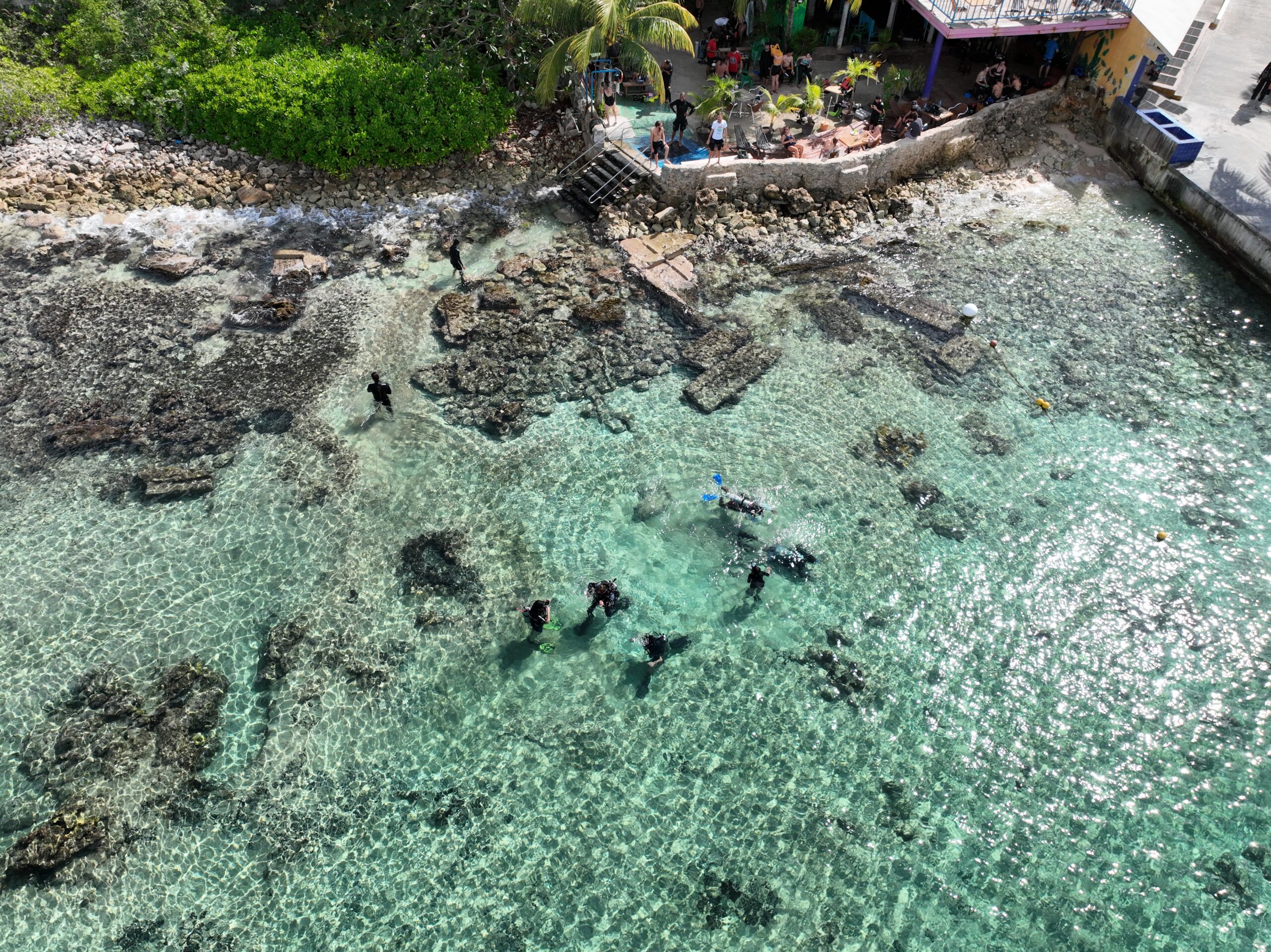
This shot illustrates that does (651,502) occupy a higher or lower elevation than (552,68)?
lower

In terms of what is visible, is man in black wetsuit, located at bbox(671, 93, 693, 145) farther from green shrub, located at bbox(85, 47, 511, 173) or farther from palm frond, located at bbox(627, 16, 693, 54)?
green shrub, located at bbox(85, 47, 511, 173)

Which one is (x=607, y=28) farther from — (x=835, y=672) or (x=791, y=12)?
(x=835, y=672)

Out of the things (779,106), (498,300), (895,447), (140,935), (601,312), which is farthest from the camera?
(779,106)

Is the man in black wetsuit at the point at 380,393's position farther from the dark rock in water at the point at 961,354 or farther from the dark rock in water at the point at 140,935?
the dark rock in water at the point at 961,354

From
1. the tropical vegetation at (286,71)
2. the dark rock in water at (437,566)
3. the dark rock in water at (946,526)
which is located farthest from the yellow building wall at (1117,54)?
the dark rock in water at (437,566)

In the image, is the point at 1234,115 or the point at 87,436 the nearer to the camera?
the point at 87,436

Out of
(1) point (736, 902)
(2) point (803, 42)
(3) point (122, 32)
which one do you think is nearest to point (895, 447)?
(1) point (736, 902)
